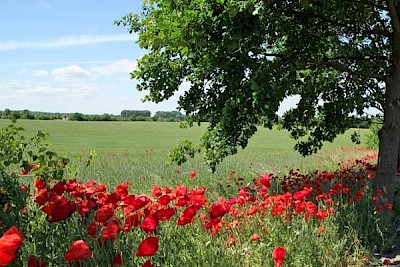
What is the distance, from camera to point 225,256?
9.40 ft

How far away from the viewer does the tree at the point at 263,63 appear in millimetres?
4383

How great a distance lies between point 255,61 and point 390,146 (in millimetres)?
2030

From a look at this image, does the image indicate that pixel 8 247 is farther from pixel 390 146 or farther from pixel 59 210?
pixel 390 146

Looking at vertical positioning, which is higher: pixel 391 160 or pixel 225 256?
pixel 391 160

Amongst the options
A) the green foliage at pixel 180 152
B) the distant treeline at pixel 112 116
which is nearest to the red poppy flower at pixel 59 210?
the green foliage at pixel 180 152

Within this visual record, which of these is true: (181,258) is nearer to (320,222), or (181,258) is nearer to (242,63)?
(320,222)

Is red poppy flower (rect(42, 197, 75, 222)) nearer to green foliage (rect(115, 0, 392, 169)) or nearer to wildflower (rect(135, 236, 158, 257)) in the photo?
wildflower (rect(135, 236, 158, 257))

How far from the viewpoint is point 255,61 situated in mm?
5195

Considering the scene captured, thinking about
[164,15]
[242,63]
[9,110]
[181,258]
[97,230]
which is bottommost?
[181,258]

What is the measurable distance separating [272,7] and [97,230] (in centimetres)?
320

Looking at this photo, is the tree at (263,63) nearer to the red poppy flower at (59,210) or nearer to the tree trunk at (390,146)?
the tree trunk at (390,146)

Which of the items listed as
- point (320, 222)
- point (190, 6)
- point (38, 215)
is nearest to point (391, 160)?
point (320, 222)

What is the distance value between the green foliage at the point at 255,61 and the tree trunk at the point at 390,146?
37cm

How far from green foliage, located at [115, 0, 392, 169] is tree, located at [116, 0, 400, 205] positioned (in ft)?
0.04
